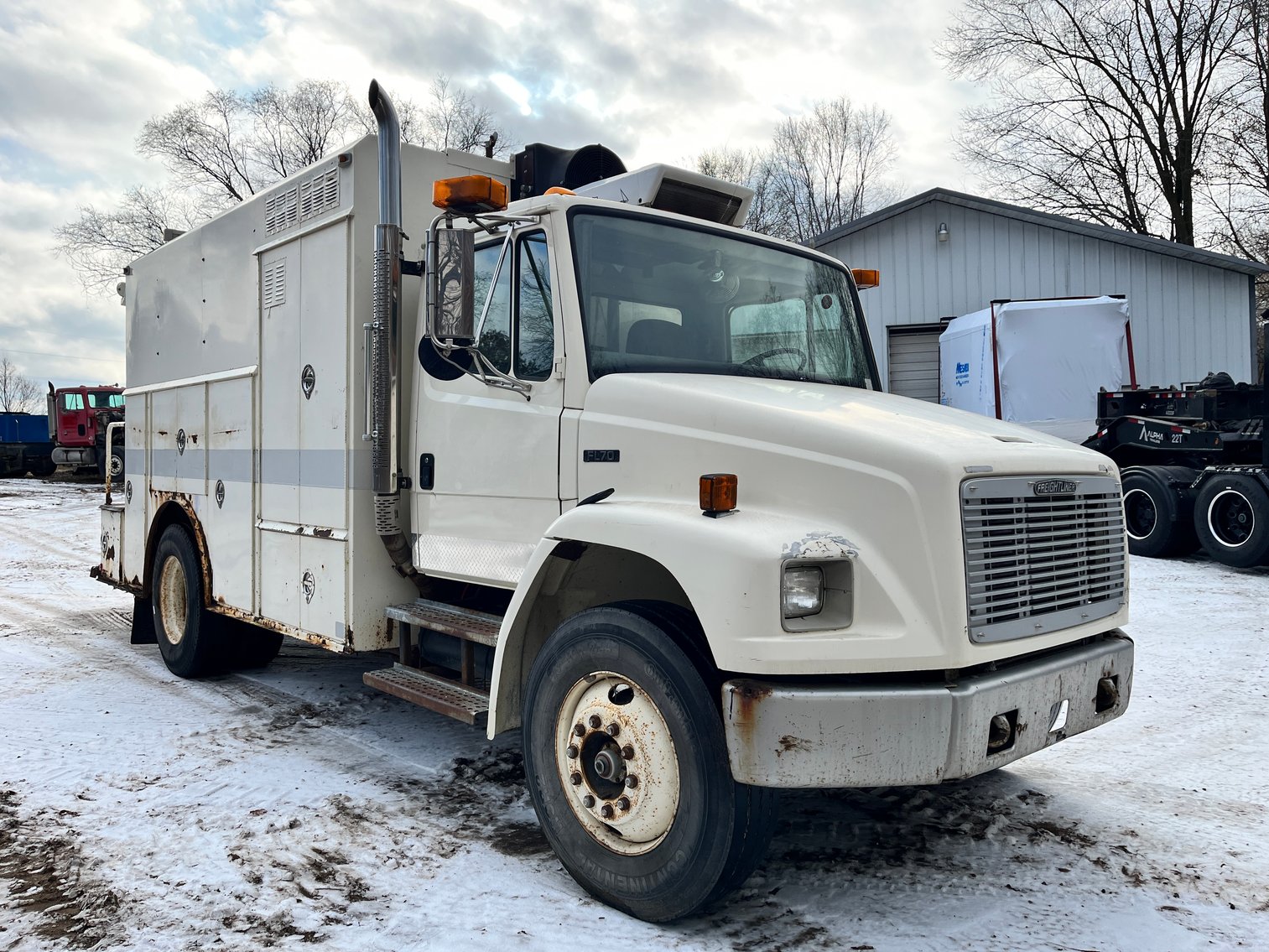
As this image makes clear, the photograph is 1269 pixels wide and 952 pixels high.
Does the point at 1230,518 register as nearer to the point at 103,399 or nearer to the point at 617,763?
the point at 617,763

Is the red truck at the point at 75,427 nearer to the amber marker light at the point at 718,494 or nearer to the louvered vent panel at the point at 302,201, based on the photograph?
the louvered vent panel at the point at 302,201

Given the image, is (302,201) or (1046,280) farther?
(1046,280)

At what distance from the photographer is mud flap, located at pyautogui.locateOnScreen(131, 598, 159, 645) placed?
7562 mm

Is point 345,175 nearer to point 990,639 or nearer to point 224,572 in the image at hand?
point 224,572

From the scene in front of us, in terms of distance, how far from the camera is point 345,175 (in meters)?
5.09

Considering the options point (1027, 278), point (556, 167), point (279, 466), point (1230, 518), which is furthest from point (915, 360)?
point (279, 466)

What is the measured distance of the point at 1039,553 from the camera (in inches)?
133

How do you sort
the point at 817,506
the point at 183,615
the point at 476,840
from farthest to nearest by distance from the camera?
the point at 183,615 → the point at 476,840 → the point at 817,506

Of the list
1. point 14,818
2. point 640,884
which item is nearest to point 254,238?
point 14,818

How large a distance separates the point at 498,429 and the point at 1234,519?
1032 cm

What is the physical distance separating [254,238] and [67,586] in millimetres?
6722

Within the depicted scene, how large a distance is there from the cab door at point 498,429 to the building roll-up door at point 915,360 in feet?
50.8

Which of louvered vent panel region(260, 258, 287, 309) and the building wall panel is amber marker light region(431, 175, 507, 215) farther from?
the building wall panel

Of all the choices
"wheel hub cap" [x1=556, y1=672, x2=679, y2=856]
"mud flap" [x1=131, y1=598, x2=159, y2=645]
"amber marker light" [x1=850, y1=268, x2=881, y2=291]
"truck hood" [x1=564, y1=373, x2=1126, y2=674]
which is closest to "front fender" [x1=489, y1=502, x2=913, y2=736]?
"truck hood" [x1=564, y1=373, x2=1126, y2=674]
